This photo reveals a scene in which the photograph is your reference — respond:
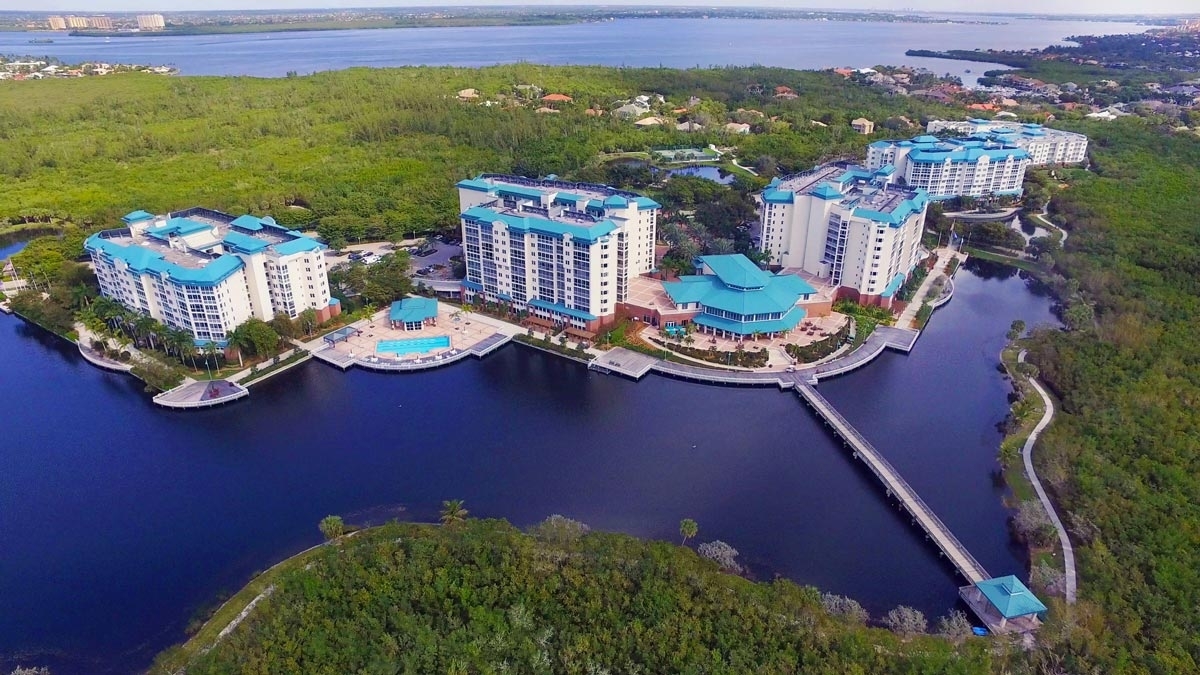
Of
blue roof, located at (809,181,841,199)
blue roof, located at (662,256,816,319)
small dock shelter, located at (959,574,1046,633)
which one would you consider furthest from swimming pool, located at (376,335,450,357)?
small dock shelter, located at (959,574,1046,633)

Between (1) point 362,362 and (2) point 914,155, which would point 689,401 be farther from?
(2) point 914,155

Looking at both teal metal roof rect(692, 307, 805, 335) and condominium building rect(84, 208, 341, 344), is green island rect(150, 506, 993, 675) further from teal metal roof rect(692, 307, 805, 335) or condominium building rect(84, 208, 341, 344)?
condominium building rect(84, 208, 341, 344)

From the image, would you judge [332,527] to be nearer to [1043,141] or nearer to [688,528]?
[688,528]

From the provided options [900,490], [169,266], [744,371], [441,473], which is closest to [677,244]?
[744,371]

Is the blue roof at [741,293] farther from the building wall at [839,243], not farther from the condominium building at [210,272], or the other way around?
the condominium building at [210,272]

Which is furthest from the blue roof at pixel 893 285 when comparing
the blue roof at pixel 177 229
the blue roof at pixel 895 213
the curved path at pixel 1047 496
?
the blue roof at pixel 177 229

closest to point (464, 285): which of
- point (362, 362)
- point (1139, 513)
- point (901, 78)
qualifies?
point (362, 362)
